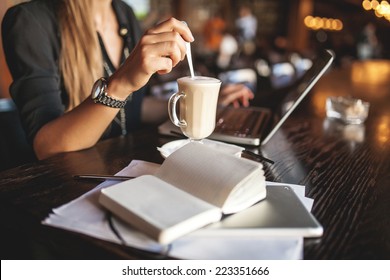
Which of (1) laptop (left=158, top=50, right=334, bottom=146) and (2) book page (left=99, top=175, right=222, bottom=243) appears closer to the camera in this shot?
(2) book page (left=99, top=175, right=222, bottom=243)

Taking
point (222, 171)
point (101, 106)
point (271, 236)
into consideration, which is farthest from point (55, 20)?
point (271, 236)

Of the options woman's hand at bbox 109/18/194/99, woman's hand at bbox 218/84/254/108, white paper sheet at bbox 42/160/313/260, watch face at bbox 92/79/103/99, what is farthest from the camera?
woman's hand at bbox 218/84/254/108

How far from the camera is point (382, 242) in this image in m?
0.55

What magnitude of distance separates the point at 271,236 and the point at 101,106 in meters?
0.57

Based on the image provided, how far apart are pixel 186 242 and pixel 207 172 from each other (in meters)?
0.14

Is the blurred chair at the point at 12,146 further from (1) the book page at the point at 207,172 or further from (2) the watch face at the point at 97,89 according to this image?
(1) the book page at the point at 207,172

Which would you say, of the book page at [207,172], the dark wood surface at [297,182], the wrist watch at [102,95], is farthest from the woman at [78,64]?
the book page at [207,172]

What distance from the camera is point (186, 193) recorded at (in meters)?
0.58

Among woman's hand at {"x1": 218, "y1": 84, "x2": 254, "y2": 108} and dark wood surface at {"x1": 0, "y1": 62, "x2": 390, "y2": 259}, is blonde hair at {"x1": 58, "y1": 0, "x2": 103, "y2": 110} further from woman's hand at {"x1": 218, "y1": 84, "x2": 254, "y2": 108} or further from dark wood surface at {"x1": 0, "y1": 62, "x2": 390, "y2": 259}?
woman's hand at {"x1": 218, "y1": 84, "x2": 254, "y2": 108}

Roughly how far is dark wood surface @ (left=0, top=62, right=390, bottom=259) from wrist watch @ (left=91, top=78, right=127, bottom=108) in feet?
0.43

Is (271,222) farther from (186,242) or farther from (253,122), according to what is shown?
(253,122)

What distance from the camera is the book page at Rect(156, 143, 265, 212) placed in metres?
0.58

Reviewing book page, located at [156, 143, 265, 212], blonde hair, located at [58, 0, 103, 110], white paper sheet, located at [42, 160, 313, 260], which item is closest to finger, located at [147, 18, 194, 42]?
book page, located at [156, 143, 265, 212]

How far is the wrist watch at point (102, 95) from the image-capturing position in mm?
887
